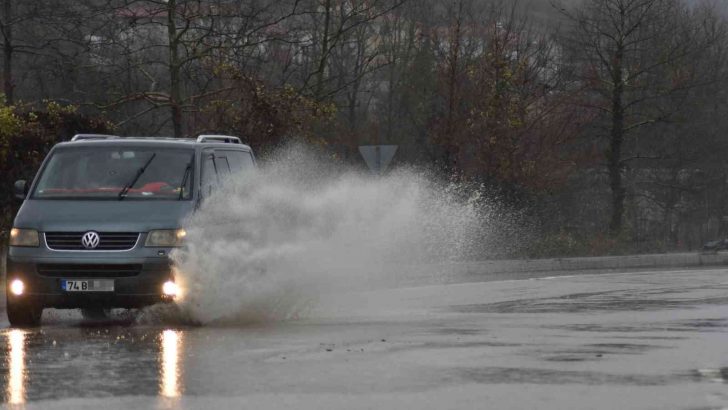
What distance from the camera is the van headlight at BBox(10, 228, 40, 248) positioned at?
14.1 meters

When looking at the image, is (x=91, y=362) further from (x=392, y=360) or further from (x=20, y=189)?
(x=20, y=189)

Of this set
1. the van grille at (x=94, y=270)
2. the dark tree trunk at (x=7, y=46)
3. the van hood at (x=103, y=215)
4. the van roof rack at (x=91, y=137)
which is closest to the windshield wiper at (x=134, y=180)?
the van hood at (x=103, y=215)

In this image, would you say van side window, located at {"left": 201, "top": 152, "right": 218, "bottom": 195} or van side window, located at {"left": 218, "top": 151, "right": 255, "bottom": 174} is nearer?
van side window, located at {"left": 201, "top": 152, "right": 218, "bottom": 195}

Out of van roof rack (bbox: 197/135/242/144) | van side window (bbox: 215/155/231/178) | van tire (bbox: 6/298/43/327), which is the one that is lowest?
van tire (bbox: 6/298/43/327)

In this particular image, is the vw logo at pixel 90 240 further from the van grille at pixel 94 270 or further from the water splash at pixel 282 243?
the water splash at pixel 282 243

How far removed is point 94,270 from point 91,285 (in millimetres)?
153

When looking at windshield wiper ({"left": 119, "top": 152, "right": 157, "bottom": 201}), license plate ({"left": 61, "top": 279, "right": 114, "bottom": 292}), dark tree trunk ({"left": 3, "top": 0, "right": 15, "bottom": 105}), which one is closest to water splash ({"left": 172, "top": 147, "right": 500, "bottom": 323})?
license plate ({"left": 61, "top": 279, "right": 114, "bottom": 292})

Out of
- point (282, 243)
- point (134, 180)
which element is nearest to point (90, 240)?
point (134, 180)

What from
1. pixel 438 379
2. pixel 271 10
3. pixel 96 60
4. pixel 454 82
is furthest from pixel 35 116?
pixel 438 379

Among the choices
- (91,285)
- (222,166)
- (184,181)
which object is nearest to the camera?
(91,285)

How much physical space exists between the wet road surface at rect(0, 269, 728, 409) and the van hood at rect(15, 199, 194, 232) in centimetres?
99

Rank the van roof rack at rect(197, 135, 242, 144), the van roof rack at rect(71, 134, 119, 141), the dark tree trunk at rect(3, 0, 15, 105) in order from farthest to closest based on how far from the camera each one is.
A: the dark tree trunk at rect(3, 0, 15, 105)
the van roof rack at rect(71, 134, 119, 141)
the van roof rack at rect(197, 135, 242, 144)

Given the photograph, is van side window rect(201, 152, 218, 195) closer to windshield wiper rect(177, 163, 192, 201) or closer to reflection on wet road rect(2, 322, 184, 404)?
windshield wiper rect(177, 163, 192, 201)

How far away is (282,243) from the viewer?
51.7 feet
